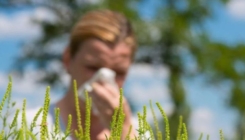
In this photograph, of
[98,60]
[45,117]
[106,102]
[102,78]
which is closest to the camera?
[45,117]

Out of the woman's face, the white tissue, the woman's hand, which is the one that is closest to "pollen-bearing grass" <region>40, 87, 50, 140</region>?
the woman's hand

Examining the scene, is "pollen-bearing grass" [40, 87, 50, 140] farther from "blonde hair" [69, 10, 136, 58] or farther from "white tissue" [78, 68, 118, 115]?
"blonde hair" [69, 10, 136, 58]

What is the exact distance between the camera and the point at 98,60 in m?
2.64

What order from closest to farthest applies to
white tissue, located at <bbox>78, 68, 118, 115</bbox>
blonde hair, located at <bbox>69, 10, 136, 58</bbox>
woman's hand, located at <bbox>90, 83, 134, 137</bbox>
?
1. woman's hand, located at <bbox>90, 83, 134, 137</bbox>
2. white tissue, located at <bbox>78, 68, 118, 115</bbox>
3. blonde hair, located at <bbox>69, 10, 136, 58</bbox>

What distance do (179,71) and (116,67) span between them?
14.7 m

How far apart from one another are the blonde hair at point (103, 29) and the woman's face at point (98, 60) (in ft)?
0.10

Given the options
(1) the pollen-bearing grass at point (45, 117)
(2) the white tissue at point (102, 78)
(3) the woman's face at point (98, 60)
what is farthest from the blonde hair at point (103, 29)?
(1) the pollen-bearing grass at point (45, 117)

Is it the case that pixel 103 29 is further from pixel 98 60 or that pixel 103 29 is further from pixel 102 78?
pixel 102 78

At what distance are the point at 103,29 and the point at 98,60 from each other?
0.14m

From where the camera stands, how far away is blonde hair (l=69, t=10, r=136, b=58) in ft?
8.69

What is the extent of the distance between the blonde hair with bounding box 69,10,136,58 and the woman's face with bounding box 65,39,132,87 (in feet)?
0.10

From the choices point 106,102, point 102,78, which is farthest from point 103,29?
point 106,102

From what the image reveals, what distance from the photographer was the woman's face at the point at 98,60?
2.62 m

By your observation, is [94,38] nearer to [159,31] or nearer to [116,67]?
[116,67]
